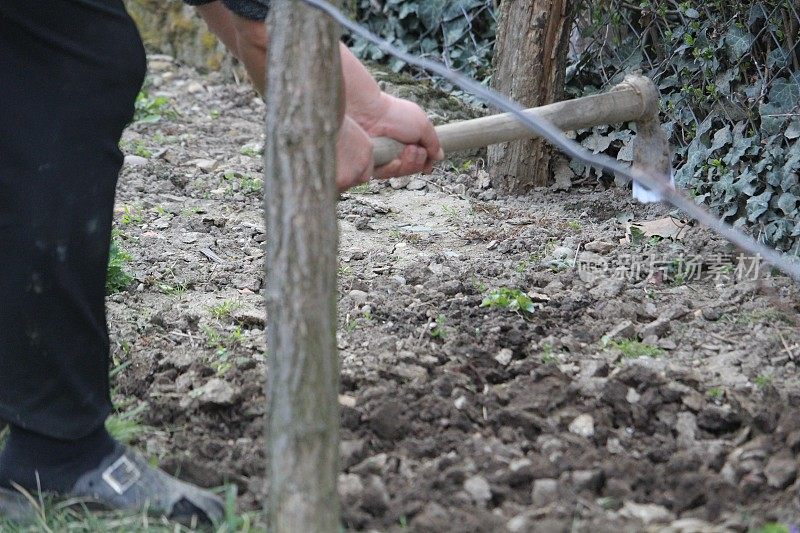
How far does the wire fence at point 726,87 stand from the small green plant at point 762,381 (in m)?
1.02

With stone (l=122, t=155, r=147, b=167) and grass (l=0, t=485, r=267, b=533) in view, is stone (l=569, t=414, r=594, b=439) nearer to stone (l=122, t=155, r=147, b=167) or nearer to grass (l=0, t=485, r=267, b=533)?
grass (l=0, t=485, r=267, b=533)

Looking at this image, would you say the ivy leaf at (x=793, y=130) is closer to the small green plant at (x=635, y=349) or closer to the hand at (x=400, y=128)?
the small green plant at (x=635, y=349)

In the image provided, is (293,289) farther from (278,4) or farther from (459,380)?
(459,380)

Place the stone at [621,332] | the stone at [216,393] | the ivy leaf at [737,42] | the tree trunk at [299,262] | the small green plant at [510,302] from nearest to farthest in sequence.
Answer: the tree trunk at [299,262], the stone at [216,393], the stone at [621,332], the small green plant at [510,302], the ivy leaf at [737,42]

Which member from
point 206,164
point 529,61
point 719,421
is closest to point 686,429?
point 719,421

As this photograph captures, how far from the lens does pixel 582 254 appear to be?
12.1 feet

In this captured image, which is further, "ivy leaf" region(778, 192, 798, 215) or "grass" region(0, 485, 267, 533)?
"ivy leaf" region(778, 192, 798, 215)

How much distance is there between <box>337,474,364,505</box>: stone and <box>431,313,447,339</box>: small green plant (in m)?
0.89

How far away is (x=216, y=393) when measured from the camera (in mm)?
2510

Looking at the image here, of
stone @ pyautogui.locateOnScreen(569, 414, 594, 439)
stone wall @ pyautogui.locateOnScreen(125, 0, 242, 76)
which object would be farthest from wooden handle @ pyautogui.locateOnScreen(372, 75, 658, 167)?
stone wall @ pyautogui.locateOnScreen(125, 0, 242, 76)

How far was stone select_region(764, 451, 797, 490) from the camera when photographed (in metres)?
2.06

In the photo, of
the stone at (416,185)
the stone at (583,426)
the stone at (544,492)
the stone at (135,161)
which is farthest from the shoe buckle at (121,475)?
the stone at (135,161)

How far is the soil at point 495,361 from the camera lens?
6.75 feet

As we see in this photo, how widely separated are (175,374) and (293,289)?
120 centimetres
